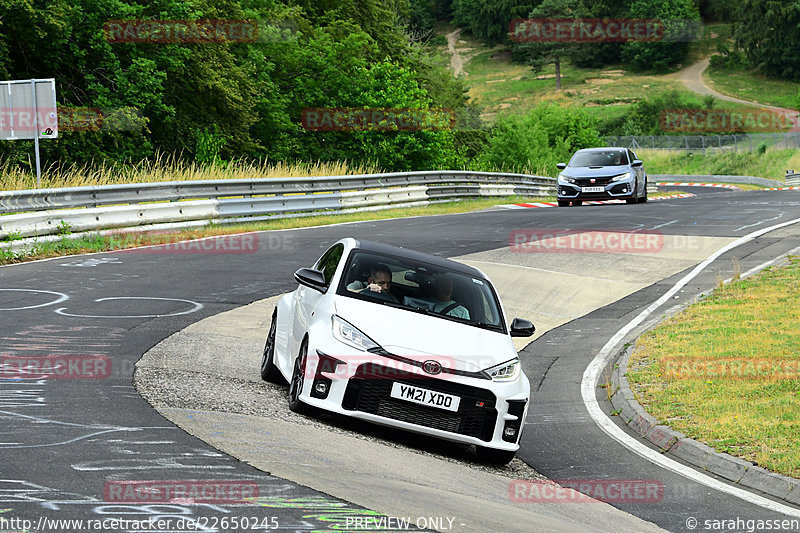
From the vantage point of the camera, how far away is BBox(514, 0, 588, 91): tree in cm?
15248

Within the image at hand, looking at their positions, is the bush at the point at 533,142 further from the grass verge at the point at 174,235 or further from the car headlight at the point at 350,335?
the car headlight at the point at 350,335

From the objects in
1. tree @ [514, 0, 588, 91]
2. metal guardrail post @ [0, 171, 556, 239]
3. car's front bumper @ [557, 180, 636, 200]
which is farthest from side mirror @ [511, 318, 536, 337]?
tree @ [514, 0, 588, 91]

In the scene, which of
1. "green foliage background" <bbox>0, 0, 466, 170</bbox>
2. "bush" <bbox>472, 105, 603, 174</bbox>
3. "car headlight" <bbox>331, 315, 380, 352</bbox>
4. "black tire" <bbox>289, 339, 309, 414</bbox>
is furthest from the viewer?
"bush" <bbox>472, 105, 603, 174</bbox>

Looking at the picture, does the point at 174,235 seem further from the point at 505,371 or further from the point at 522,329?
the point at 505,371

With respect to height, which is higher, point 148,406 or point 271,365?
point 148,406

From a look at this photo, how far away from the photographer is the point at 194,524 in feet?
17.0

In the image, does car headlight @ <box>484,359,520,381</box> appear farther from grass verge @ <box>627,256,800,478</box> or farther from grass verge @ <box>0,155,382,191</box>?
grass verge @ <box>0,155,382,191</box>

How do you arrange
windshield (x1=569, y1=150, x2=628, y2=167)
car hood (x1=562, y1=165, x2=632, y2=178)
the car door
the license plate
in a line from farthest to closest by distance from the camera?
windshield (x1=569, y1=150, x2=628, y2=167) → car hood (x1=562, y1=165, x2=632, y2=178) → the car door → the license plate

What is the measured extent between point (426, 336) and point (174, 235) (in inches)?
542

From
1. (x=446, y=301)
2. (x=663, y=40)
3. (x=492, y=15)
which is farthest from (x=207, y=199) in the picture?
(x=492, y=15)

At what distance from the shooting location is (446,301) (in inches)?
350

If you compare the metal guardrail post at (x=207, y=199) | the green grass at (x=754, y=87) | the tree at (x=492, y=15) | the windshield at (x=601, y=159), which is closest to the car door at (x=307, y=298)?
the metal guardrail post at (x=207, y=199)

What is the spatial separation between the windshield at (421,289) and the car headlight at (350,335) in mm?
565

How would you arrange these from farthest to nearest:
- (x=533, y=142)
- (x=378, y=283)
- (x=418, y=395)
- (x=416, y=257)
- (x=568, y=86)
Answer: (x=568, y=86) → (x=533, y=142) → (x=416, y=257) → (x=378, y=283) → (x=418, y=395)
